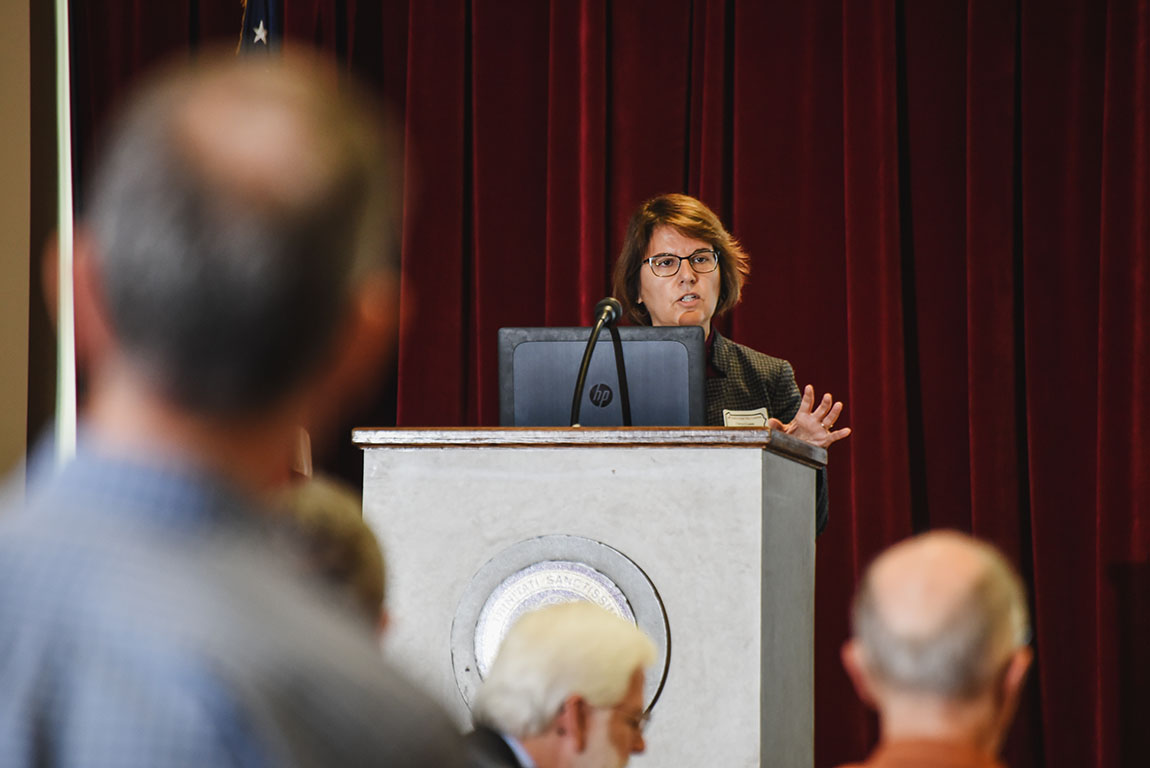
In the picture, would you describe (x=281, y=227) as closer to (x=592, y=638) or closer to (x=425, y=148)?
(x=592, y=638)

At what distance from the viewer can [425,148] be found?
15.3ft

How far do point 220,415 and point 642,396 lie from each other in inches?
72.7

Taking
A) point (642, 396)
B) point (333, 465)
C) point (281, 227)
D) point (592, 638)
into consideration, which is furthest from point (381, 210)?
point (333, 465)

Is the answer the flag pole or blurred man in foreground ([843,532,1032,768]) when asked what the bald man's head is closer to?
blurred man in foreground ([843,532,1032,768])

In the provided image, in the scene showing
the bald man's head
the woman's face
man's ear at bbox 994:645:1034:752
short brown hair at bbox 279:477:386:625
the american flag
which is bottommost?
man's ear at bbox 994:645:1034:752

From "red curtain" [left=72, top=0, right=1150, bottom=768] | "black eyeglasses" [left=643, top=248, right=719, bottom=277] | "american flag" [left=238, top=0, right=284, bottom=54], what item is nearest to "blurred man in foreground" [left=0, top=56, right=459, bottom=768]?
"black eyeglasses" [left=643, top=248, right=719, bottom=277]

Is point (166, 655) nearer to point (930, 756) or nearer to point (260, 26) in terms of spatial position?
point (930, 756)

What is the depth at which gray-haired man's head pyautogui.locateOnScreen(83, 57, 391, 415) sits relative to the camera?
1.67 feet

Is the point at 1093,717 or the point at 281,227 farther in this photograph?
the point at 1093,717

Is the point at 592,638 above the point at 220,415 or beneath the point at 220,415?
beneath

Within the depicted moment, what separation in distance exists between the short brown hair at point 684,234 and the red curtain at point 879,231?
98 centimetres

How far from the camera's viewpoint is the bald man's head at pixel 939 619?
3.95 ft

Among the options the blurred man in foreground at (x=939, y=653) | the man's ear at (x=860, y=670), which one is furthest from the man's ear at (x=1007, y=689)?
the man's ear at (x=860, y=670)

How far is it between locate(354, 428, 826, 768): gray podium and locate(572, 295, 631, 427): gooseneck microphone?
196mm
